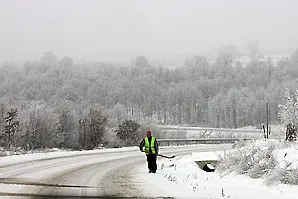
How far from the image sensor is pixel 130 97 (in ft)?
415

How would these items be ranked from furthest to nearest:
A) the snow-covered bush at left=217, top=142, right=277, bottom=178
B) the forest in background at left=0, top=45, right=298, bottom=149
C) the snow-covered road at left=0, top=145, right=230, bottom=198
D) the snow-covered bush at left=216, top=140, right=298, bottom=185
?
the forest in background at left=0, top=45, right=298, bottom=149
the snow-covered bush at left=217, top=142, right=277, bottom=178
the snow-covered bush at left=216, top=140, right=298, bottom=185
the snow-covered road at left=0, top=145, right=230, bottom=198

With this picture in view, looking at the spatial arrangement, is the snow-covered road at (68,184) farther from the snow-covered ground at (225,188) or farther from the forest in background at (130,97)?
the forest in background at (130,97)

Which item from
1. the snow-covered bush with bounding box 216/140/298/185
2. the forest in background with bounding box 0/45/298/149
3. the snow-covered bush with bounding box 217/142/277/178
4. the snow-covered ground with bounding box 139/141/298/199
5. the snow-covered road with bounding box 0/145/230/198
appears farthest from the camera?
A: the forest in background with bounding box 0/45/298/149


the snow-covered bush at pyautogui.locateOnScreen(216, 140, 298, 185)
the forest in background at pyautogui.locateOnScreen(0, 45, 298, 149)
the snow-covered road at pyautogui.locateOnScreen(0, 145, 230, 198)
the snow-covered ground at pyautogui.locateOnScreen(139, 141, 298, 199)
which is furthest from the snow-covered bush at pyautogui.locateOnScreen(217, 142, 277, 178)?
the forest in background at pyautogui.locateOnScreen(0, 45, 298, 149)

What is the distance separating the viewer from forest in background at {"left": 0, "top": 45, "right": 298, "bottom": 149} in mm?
60469

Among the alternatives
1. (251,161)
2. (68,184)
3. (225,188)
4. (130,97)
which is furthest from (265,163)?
(130,97)

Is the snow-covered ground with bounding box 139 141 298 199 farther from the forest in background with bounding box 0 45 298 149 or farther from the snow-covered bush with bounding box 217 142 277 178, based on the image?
the forest in background with bounding box 0 45 298 149

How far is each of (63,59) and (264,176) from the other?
175935 millimetres

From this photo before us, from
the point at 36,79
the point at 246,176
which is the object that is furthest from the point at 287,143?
the point at 36,79

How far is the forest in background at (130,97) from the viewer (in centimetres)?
6047

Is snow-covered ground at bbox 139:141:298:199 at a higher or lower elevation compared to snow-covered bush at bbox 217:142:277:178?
lower

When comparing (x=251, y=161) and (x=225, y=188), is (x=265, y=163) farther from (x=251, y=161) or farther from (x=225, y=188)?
(x=225, y=188)

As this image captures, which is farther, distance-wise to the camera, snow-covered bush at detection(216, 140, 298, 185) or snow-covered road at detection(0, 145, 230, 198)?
snow-covered bush at detection(216, 140, 298, 185)

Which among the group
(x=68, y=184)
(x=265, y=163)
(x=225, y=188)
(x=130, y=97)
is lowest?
(x=225, y=188)
